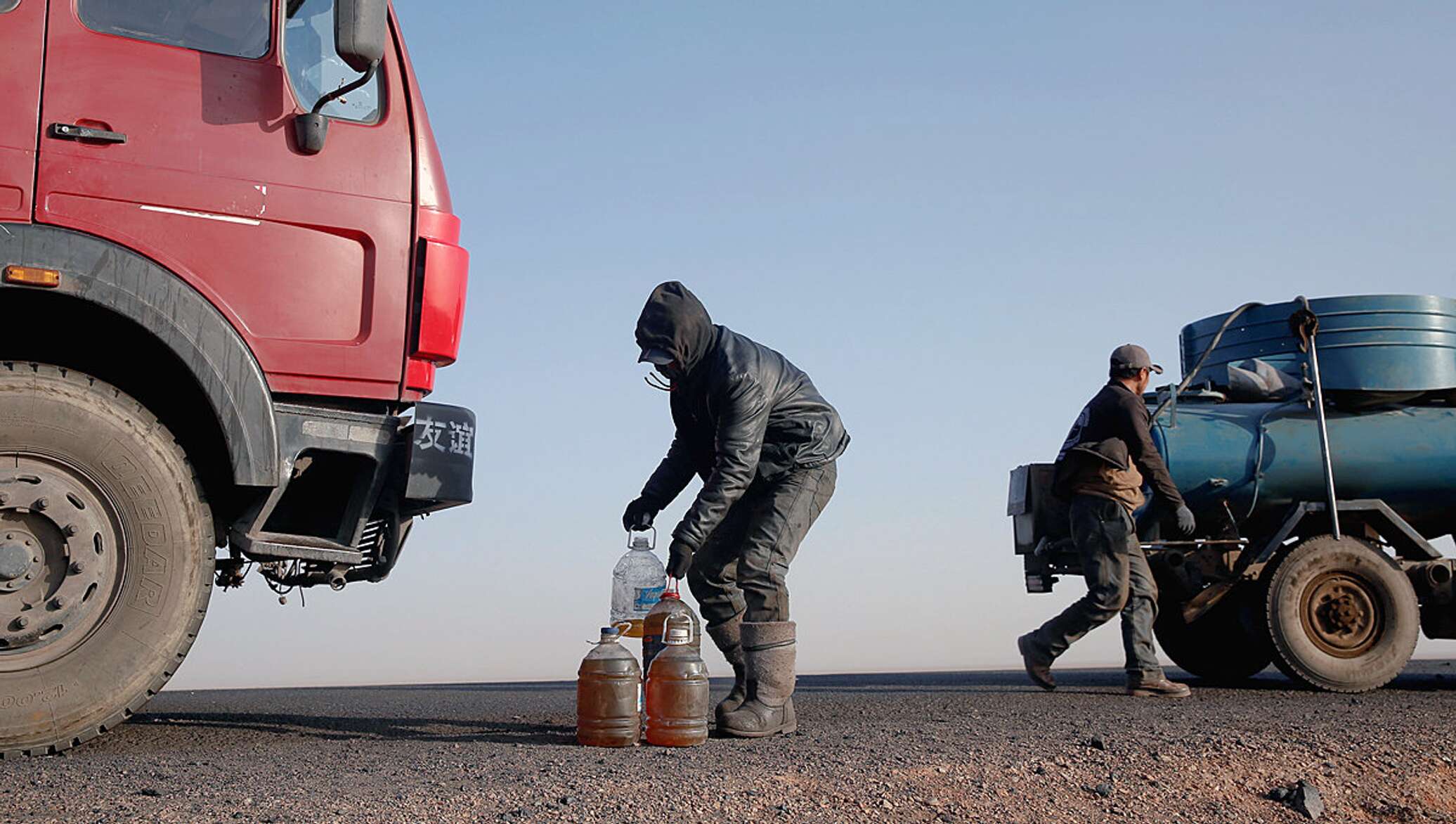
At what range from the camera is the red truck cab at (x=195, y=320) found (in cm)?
452

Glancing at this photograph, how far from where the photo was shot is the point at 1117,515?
7.73 m

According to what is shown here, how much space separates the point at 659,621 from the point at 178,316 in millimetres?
2263

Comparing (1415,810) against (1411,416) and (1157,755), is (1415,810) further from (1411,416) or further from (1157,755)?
(1411,416)

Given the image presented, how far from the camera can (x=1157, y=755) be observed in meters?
4.54

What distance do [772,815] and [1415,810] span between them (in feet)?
7.39

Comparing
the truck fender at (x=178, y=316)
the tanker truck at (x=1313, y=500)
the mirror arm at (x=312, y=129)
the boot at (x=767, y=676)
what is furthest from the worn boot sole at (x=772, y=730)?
the tanker truck at (x=1313, y=500)

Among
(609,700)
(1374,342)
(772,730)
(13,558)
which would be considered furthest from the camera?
(1374,342)

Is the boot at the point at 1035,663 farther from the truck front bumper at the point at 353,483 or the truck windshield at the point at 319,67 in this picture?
the truck windshield at the point at 319,67

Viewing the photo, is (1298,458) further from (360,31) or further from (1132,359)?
(360,31)

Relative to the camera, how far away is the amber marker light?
14.5 ft

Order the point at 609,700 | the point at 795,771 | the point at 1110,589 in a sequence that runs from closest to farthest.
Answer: the point at 795,771 < the point at 609,700 < the point at 1110,589

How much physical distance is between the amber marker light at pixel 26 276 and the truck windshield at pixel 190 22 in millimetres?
980

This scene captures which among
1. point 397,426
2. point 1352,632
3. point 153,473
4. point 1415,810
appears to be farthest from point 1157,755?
point 1352,632

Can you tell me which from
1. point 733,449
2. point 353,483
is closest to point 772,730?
point 733,449
